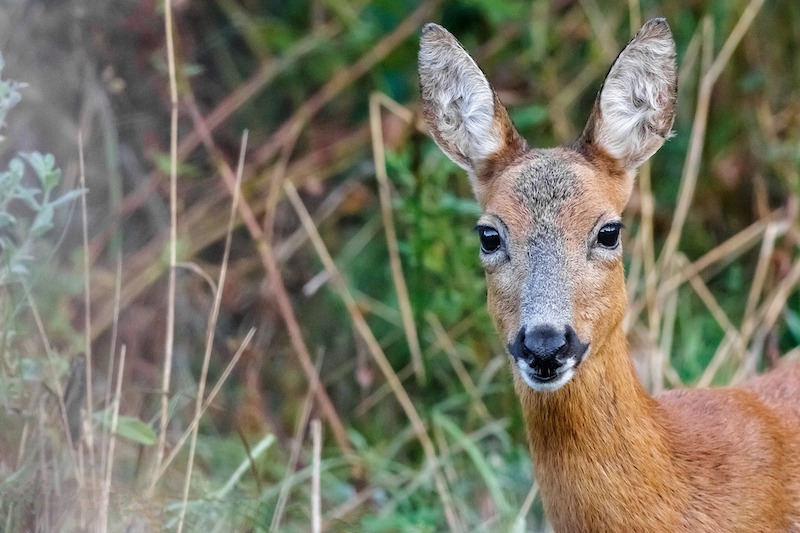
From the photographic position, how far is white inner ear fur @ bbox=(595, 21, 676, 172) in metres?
3.84

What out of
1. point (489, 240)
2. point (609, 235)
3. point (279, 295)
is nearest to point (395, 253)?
point (279, 295)

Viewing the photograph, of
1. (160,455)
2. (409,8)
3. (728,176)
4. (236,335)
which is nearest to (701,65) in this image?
(728,176)

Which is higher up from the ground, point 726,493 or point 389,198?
point 389,198

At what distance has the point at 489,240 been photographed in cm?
367

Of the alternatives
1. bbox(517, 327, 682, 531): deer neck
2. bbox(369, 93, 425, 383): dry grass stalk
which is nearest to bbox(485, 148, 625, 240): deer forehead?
bbox(517, 327, 682, 531): deer neck

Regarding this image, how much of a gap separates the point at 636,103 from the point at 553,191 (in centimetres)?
53

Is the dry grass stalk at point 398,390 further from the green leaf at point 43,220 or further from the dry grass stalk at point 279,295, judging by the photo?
the green leaf at point 43,220

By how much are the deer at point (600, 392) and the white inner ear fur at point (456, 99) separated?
0.20 metres

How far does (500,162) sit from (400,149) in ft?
6.60

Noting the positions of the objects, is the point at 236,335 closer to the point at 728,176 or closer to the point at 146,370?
the point at 146,370

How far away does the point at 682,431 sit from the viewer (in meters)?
3.70

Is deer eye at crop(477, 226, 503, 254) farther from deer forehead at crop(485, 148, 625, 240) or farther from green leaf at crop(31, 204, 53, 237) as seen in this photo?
green leaf at crop(31, 204, 53, 237)

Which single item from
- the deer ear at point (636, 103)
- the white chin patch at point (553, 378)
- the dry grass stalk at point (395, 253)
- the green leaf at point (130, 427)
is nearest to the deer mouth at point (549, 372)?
the white chin patch at point (553, 378)

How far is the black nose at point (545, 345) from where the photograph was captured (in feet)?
10.7
